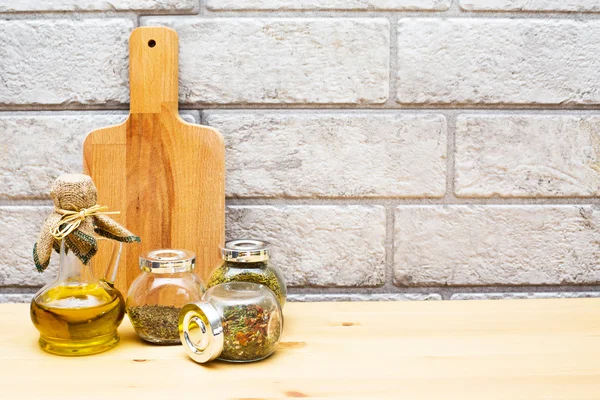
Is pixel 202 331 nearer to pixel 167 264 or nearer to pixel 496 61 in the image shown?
pixel 167 264

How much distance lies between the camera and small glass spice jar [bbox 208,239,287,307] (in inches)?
29.4

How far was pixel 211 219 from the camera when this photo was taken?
2.86 feet

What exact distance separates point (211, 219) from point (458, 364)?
17.1 inches

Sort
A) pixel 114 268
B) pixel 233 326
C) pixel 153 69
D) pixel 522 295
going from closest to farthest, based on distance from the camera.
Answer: pixel 233 326, pixel 114 268, pixel 153 69, pixel 522 295

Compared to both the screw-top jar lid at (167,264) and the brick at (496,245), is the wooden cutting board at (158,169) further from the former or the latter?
the brick at (496,245)

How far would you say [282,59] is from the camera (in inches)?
36.6

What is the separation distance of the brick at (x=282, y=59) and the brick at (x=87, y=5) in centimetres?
2

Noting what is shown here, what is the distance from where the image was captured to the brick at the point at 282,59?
3.03 ft

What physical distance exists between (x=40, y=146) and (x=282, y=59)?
45cm

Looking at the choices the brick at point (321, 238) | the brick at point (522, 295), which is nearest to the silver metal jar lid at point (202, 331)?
the brick at point (321, 238)

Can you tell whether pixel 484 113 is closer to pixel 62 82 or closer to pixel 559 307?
pixel 559 307

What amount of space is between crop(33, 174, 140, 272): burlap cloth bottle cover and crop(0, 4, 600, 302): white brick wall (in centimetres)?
28

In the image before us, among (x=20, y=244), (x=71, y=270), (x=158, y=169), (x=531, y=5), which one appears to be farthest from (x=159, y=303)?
(x=531, y=5)

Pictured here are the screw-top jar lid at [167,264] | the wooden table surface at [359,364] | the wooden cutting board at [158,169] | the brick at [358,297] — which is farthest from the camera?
the brick at [358,297]
